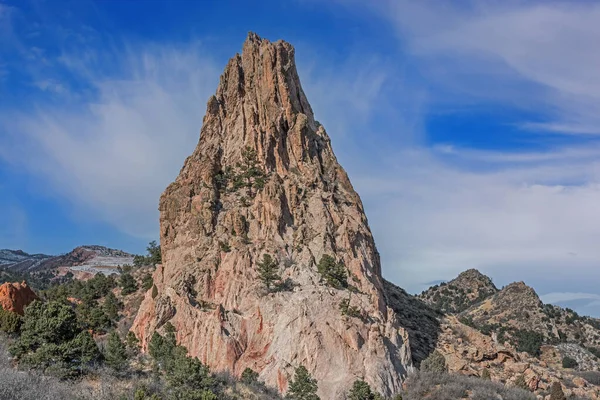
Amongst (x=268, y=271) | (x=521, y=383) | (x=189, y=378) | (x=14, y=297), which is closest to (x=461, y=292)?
(x=521, y=383)

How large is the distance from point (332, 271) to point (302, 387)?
11.8m

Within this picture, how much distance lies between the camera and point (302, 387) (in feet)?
103

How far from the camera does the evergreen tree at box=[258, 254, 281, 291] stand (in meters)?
39.8

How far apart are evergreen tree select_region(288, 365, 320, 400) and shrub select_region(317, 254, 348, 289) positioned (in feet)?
31.4

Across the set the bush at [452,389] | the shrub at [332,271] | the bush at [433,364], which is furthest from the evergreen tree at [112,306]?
the bush at [433,364]

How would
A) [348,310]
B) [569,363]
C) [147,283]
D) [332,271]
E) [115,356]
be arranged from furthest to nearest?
[569,363], [147,283], [332,271], [348,310], [115,356]

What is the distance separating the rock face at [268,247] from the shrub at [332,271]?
660mm

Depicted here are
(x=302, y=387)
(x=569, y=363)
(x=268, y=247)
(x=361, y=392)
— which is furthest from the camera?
(x=569, y=363)

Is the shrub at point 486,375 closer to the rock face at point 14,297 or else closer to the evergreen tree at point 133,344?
the evergreen tree at point 133,344

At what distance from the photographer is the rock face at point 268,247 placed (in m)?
35.7

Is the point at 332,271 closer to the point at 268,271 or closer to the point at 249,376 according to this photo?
the point at 268,271

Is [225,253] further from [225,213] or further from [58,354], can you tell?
[58,354]

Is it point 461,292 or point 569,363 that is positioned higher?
point 461,292

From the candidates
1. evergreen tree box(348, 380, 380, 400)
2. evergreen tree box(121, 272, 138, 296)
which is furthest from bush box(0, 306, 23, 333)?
evergreen tree box(121, 272, 138, 296)
